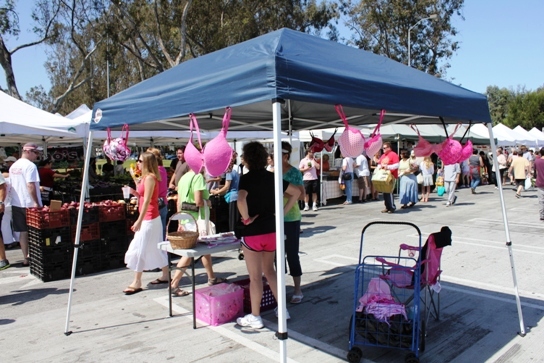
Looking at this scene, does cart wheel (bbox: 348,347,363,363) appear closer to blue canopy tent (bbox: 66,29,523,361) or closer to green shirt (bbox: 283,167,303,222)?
blue canopy tent (bbox: 66,29,523,361)

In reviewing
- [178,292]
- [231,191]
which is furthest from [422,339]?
[231,191]

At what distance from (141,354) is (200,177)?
264 centimetres

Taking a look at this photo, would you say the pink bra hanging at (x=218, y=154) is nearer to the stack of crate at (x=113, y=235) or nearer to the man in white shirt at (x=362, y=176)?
the stack of crate at (x=113, y=235)

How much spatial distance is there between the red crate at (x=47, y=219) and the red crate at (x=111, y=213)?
46 cm

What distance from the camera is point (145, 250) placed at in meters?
5.43

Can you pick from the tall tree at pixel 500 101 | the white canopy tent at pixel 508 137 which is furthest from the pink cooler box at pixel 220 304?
the tall tree at pixel 500 101

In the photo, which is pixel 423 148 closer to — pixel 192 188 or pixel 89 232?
pixel 192 188

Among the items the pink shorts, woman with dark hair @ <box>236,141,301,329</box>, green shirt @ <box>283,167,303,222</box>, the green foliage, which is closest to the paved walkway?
woman with dark hair @ <box>236,141,301,329</box>

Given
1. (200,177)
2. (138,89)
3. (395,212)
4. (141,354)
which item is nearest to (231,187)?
(200,177)

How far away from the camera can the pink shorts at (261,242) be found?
412 cm

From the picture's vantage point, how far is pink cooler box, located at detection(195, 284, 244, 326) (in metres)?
4.56

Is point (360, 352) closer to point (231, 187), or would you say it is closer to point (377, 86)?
point (377, 86)

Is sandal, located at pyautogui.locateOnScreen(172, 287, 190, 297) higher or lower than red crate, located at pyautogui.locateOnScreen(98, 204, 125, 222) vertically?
lower

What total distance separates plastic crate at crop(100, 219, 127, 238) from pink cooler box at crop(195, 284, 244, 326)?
268cm
